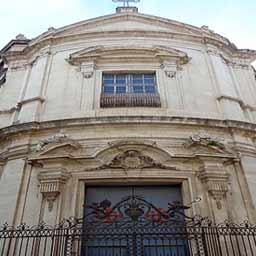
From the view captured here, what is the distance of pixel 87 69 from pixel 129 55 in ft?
5.00

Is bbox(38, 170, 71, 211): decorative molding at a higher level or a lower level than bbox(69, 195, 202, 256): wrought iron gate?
higher

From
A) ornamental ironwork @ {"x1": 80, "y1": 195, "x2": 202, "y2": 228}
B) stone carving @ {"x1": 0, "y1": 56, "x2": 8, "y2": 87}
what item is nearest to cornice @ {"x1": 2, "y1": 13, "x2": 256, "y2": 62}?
stone carving @ {"x1": 0, "y1": 56, "x2": 8, "y2": 87}

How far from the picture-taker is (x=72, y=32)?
477 inches

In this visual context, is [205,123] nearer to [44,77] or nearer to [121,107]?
[121,107]

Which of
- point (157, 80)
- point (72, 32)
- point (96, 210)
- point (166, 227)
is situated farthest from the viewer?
point (72, 32)

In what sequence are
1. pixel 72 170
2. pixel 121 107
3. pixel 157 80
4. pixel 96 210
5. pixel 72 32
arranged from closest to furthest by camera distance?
pixel 96 210
pixel 72 170
pixel 121 107
pixel 157 80
pixel 72 32

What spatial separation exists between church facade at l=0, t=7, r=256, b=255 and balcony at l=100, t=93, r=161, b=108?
0.03 m

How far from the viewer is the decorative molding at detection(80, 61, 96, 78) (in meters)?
10.2

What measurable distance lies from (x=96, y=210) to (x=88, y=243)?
71 cm

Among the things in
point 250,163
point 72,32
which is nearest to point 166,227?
point 250,163

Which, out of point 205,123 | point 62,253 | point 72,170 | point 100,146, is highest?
point 205,123

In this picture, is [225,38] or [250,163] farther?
[225,38]

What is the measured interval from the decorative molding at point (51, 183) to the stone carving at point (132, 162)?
884 millimetres

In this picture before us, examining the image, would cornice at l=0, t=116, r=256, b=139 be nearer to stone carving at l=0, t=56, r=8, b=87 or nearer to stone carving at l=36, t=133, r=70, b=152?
stone carving at l=36, t=133, r=70, b=152
